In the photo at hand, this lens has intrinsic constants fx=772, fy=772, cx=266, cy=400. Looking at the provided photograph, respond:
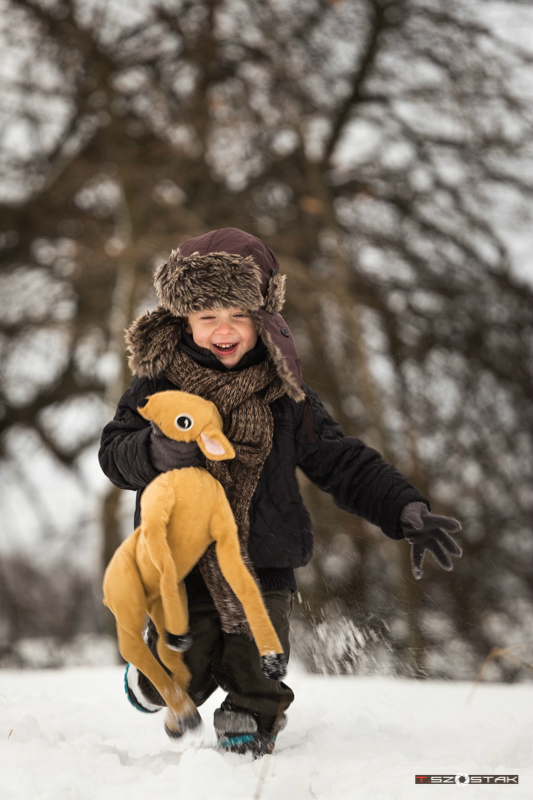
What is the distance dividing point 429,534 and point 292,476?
0.41 m

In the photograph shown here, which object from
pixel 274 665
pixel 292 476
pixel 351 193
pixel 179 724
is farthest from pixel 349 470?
pixel 351 193

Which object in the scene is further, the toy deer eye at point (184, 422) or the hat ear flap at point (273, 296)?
the hat ear flap at point (273, 296)

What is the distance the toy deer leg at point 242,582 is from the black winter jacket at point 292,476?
0.21 m

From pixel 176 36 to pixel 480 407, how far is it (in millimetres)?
3888

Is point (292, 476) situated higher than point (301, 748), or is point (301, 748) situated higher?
point (292, 476)

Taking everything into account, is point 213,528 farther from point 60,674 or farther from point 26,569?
point 26,569

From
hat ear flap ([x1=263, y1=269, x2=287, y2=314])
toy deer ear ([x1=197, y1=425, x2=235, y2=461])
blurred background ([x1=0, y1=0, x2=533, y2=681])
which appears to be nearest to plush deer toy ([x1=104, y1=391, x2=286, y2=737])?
toy deer ear ([x1=197, y1=425, x2=235, y2=461])

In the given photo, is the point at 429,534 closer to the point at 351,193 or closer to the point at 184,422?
the point at 184,422

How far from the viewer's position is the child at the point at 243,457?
2045 millimetres

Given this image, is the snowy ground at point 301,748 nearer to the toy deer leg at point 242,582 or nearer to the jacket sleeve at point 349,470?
the toy deer leg at point 242,582

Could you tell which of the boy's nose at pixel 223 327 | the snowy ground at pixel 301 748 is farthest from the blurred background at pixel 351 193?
the boy's nose at pixel 223 327

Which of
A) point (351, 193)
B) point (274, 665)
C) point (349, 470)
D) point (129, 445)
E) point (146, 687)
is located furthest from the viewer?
point (351, 193)

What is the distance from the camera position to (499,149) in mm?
6117

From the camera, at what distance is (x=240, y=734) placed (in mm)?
1992
